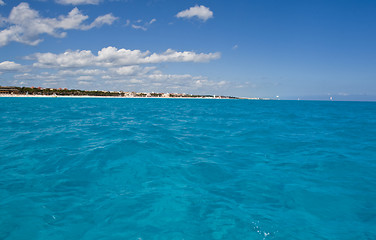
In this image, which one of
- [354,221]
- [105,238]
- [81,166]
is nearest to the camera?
[105,238]

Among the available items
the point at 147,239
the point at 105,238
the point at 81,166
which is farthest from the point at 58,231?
the point at 81,166

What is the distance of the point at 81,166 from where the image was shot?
9539 millimetres

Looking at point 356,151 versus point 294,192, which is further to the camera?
point 356,151

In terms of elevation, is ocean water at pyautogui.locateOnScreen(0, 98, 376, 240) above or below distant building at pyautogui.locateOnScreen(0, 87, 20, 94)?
below

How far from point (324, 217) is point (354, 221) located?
31.1 inches

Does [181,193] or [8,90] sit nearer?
[181,193]

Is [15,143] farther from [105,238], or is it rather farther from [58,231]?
[105,238]

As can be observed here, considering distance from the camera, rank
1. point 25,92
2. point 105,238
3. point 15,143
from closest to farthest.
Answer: point 105,238, point 15,143, point 25,92

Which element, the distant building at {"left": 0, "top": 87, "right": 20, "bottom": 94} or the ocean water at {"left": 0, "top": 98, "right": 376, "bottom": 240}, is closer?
the ocean water at {"left": 0, "top": 98, "right": 376, "bottom": 240}

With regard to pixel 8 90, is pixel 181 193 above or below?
below

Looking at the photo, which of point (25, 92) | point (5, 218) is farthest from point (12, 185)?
point (25, 92)

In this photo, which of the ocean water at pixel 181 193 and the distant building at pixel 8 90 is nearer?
the ocean water at pixel 181 193

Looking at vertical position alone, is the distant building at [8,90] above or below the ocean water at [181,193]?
above

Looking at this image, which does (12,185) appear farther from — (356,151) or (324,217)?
(356,151)
